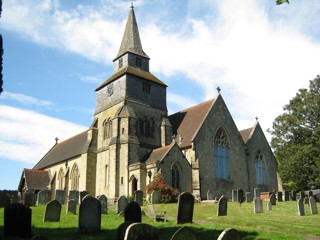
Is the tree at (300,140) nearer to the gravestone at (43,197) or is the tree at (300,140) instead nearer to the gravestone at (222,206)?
the gravestone at (222,206)

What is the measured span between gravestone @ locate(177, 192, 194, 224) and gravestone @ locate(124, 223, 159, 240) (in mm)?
7210

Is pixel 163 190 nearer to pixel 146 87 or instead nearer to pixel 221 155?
pixel 221 155

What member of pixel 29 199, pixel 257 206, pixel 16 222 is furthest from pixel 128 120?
pixel 16 222

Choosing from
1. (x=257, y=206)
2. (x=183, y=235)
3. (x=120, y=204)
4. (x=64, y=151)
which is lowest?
(x=183, y=235)

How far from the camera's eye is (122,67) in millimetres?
39156

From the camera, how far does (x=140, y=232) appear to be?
28.8ft

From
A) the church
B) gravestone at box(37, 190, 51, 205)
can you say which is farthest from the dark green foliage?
gravestone at box(37, 190, 51, 205)

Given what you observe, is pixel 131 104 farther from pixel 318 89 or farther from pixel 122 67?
pixel 318 89

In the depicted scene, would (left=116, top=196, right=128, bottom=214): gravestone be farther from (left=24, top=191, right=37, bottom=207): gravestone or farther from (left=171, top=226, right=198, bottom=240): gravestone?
(left=171, top=226, right=198, bottom=240): gravestone

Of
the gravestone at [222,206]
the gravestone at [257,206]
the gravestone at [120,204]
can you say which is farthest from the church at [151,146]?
the gravestone at [222,206]

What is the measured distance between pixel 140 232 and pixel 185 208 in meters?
7.60

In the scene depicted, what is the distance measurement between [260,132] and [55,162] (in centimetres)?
2524

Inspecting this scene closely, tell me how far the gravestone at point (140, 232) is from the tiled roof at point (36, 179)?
120ft

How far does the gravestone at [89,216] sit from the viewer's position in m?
13.7
